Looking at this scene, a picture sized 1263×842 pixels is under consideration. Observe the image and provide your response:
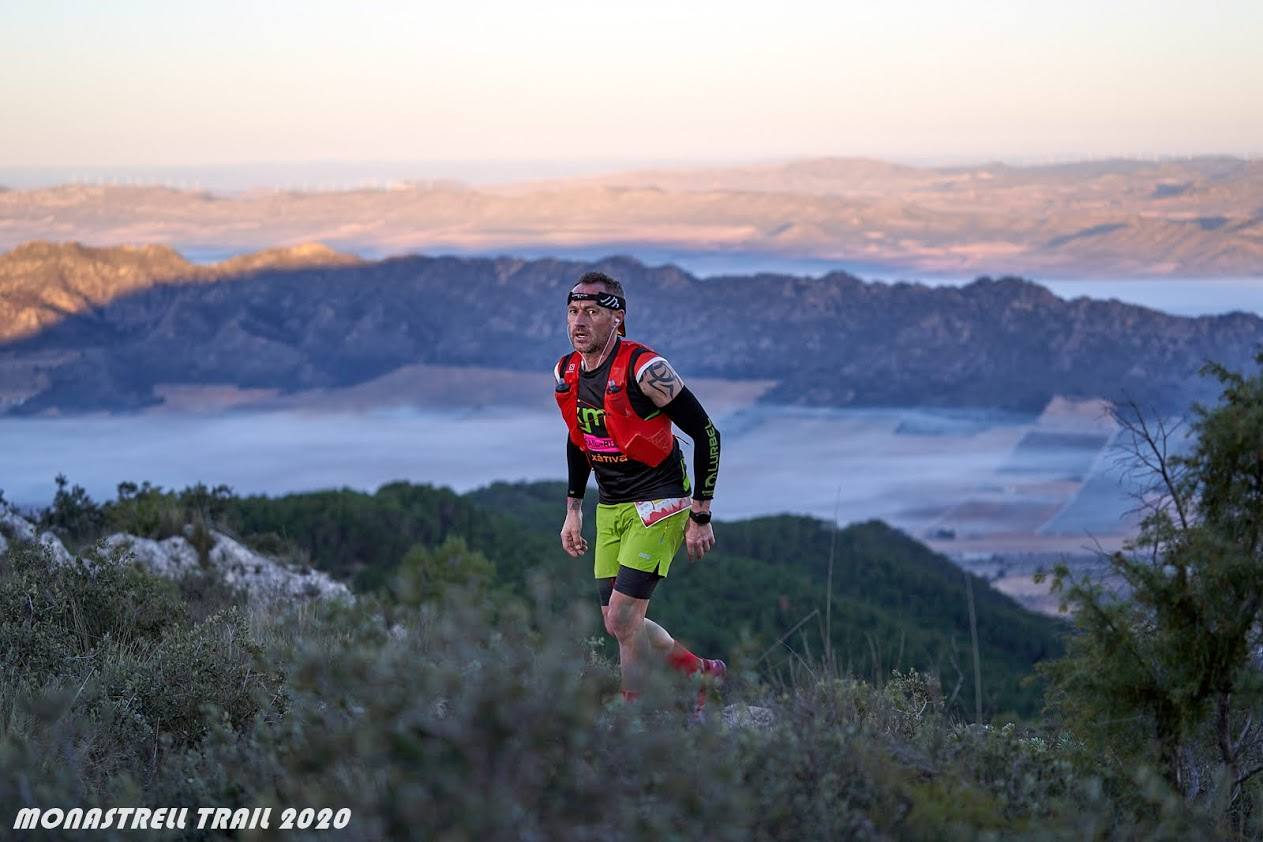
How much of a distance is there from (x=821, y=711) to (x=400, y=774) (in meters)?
1.74

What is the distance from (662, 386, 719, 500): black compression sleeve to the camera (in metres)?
5.61

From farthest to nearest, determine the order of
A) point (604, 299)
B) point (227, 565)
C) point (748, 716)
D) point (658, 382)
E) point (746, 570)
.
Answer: point (746, 570) → point (227, 565) → point (604, 299) → point (658, 382) → point (748, 716)

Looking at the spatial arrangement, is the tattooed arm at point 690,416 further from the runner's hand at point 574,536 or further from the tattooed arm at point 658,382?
the runner's hand at point 574,536

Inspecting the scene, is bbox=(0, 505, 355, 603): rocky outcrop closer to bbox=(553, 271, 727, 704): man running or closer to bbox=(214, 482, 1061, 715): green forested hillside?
bbox=(214, 482, 1061, 715): green forested hillside

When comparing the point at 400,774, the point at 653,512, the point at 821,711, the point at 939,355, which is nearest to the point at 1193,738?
the point at 821,711

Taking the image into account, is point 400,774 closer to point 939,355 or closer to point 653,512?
point 653,512

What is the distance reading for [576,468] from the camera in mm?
6316

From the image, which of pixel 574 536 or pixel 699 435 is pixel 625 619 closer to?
pixel 574 536

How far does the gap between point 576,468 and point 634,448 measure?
722mm

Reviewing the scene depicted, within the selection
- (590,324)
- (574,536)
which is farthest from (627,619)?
(590,324)

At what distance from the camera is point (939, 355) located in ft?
630

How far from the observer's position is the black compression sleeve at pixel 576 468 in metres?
6.19

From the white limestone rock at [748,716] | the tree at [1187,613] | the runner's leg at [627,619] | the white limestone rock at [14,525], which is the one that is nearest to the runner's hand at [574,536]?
the runner's leg at [627,619]

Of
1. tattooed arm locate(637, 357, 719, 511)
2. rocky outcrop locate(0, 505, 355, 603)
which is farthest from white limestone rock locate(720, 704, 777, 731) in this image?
rocky outcrop locate(0, 505, 355, 603)
